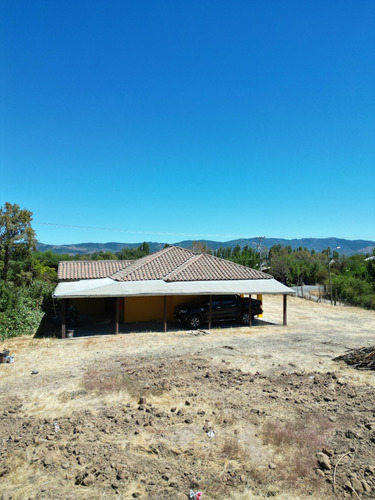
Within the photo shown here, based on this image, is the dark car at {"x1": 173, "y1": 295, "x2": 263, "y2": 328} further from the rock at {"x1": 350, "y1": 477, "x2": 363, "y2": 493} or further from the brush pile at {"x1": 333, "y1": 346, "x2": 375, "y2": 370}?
the rock at {"x1": 350, "y1": 477, "x2": 363, "y2": 493}

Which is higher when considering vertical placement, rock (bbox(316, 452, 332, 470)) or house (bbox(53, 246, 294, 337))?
house (bbox(53, 246, 294, 337))

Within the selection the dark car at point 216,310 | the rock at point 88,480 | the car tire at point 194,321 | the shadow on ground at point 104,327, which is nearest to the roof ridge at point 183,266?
the dark car at point 216,310

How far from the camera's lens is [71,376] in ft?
29.9

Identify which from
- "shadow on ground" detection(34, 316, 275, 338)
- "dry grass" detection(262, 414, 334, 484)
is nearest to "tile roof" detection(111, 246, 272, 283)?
"shadow on ground" detection(34, 316, 275, 338)

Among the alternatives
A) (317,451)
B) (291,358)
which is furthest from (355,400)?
(291,358)

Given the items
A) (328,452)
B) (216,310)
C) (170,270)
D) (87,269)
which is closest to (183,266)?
(170,270)

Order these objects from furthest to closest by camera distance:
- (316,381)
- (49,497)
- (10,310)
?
1. (10,310)
2. (316,381)
3. (49,497)

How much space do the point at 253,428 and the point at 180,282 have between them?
1081 centimetres

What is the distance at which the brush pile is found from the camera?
10.2m

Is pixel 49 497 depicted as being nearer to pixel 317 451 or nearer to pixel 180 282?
pixel 317 451

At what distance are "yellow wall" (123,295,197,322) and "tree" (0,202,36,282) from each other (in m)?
21.3

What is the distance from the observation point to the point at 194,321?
16.2 m

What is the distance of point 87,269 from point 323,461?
19145 millimetres

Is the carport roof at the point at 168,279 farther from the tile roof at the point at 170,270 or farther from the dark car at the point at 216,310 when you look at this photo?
the dark car at the point at 216,310
